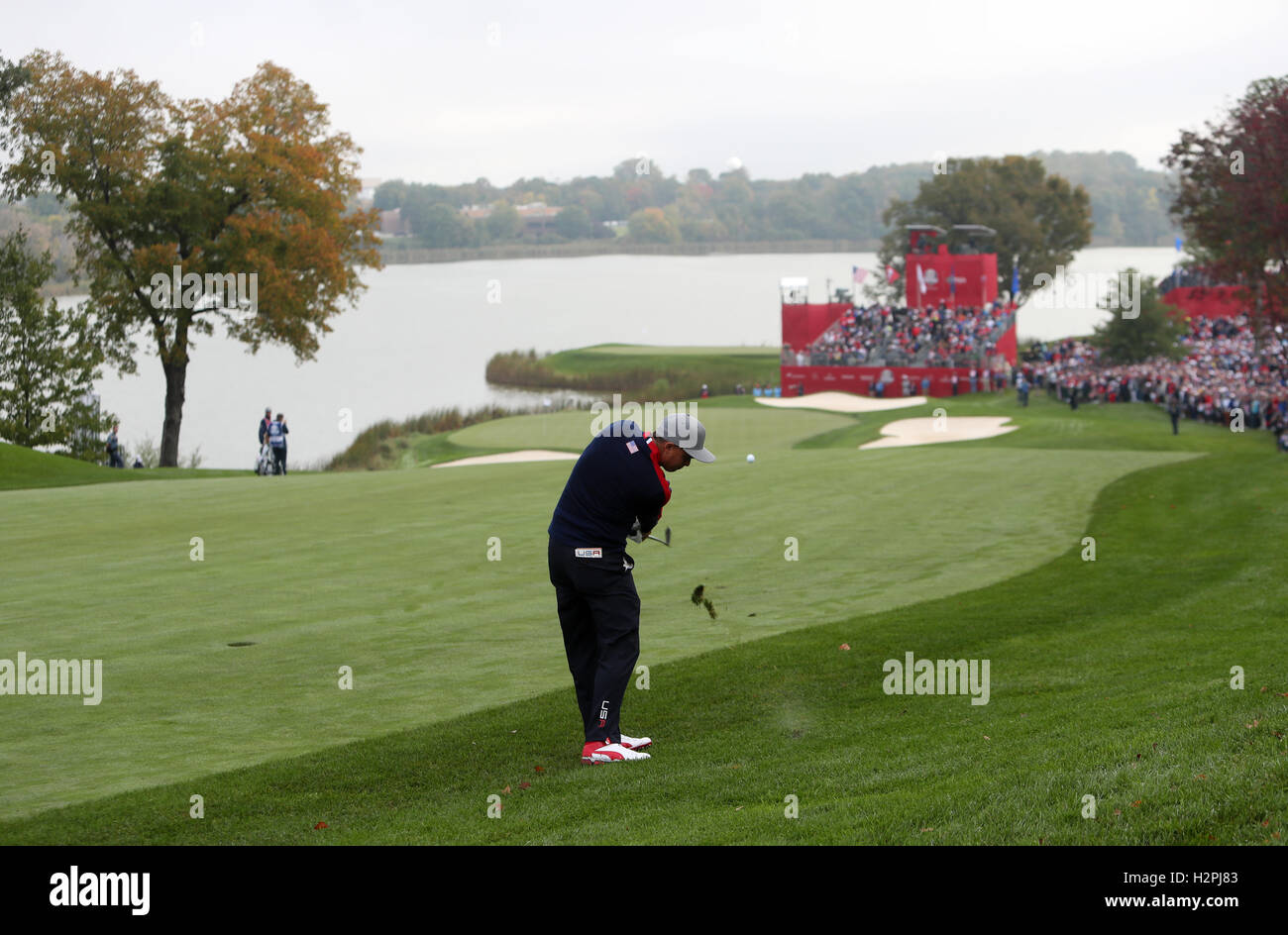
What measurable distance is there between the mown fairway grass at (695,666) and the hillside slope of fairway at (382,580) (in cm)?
8

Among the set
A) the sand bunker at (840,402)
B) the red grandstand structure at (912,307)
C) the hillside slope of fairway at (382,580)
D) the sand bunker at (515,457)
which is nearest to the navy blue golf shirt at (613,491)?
the hillside slope of fairway at (382,580)

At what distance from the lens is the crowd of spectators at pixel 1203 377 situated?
45.3m

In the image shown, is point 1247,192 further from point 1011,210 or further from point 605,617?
point 1011,210

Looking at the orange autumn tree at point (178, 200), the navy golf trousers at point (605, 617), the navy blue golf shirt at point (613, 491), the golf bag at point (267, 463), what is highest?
the orange autumn tree at point (178, 200)

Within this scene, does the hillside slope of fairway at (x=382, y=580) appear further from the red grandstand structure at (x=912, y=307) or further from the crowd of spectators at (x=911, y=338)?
the crowd of spectators at (x=911, y=338)

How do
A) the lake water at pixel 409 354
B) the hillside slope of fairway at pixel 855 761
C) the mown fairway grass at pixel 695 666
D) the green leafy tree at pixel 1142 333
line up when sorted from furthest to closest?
the lake water at pixel 409 354, the green leafy tree at pixel 1142 333, the mown fairway grass at pixel 695 666, the hillside slope of fairway at pixel 855 761

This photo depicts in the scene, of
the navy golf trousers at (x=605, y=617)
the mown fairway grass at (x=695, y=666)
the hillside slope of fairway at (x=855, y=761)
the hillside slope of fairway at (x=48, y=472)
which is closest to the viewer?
the hillside slope of fairway at (x=855, y=761)

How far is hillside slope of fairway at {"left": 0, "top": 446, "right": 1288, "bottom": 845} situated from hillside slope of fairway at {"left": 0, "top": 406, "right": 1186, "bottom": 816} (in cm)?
101

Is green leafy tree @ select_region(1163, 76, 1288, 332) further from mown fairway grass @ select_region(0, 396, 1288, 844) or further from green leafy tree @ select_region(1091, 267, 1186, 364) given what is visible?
green leafy tree @ select_region(1091, 267, 1186, 364)

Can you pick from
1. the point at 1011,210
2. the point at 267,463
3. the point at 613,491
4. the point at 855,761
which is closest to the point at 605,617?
the point at 613,491

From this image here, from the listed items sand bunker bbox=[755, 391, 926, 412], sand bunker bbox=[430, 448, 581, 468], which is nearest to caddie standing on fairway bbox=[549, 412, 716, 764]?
sand bunker bbox=[430, 448, 581, 468]

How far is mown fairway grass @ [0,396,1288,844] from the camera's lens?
7.60m

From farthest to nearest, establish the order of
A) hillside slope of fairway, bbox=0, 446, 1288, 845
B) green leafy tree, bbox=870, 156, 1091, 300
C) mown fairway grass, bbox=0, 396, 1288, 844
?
green leafy tree, bbox=870, 156, 1091, 300 < mown fairway grass, bbox=0, 396, 1288, 844 < hillside slope of fairway, bbox=0, 446, 1288, 845

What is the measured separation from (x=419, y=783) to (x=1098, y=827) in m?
4.78
